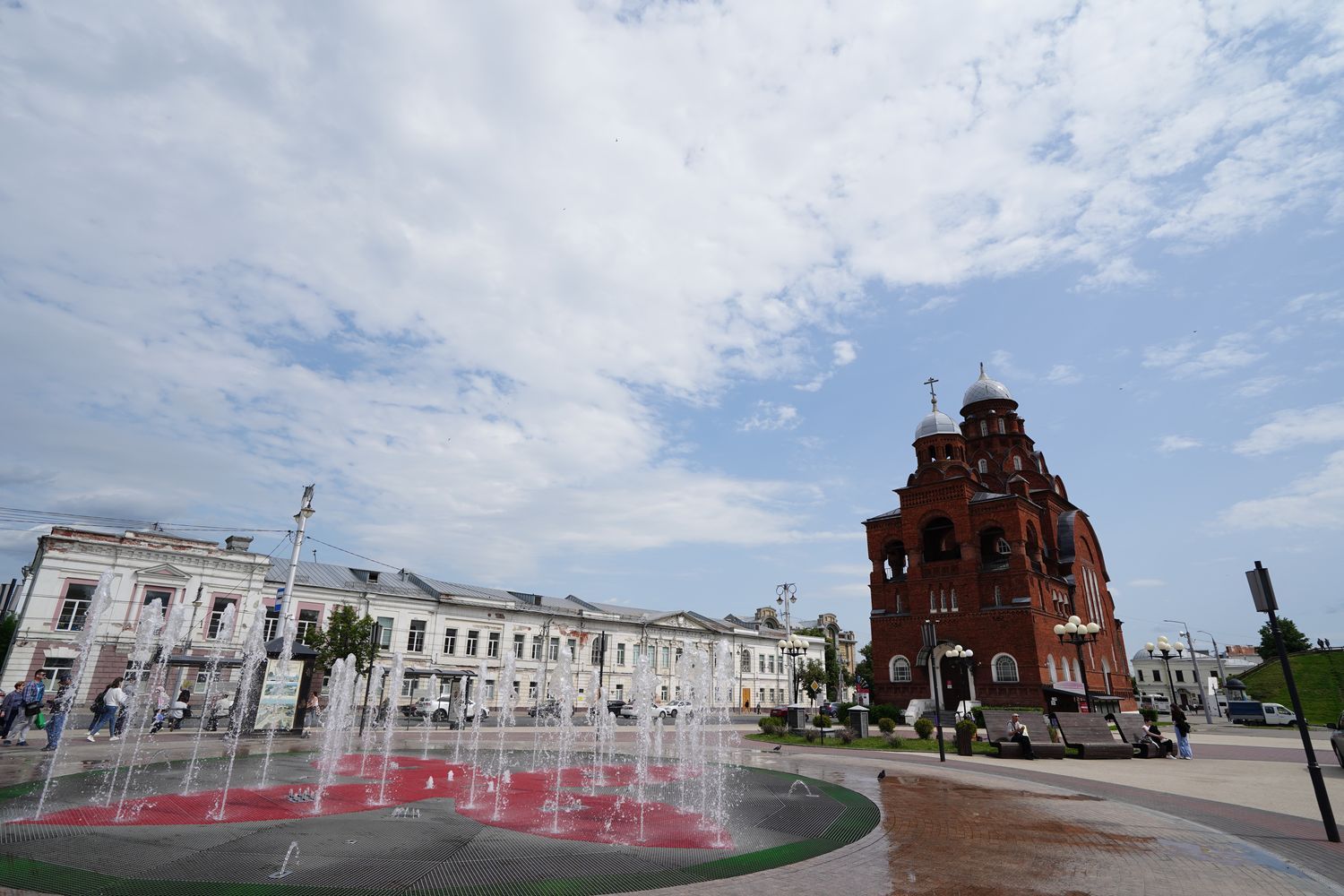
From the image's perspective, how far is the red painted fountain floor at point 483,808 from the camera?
8.43 meters

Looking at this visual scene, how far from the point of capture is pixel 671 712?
1905 inches

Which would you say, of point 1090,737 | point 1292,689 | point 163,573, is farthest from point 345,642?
point 1292,689

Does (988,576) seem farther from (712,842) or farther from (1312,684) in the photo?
(712,842)

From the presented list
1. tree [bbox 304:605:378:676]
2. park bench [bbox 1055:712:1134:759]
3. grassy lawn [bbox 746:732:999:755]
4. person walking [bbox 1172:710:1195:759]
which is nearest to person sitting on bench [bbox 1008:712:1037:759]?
grassy lawn [bbox 746:732:999:755]

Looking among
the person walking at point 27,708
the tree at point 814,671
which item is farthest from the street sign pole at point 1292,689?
the tree at point 814,671

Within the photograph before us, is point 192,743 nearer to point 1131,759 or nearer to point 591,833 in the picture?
point 591,833

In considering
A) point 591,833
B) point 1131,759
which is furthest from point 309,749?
point 1131,759

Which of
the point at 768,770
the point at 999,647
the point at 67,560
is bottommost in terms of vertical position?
the point at 768,770

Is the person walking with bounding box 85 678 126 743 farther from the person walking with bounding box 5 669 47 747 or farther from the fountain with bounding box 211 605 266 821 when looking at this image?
the fountain with bounding box 211 605 266 821

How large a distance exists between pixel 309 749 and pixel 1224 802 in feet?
68.3

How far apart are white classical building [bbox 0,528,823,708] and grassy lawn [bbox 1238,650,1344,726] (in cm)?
4180

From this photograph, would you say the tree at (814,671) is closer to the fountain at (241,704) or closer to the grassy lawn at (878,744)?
the grassy lawn at (878,744)

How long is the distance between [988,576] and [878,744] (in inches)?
906

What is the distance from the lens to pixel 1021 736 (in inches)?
766
